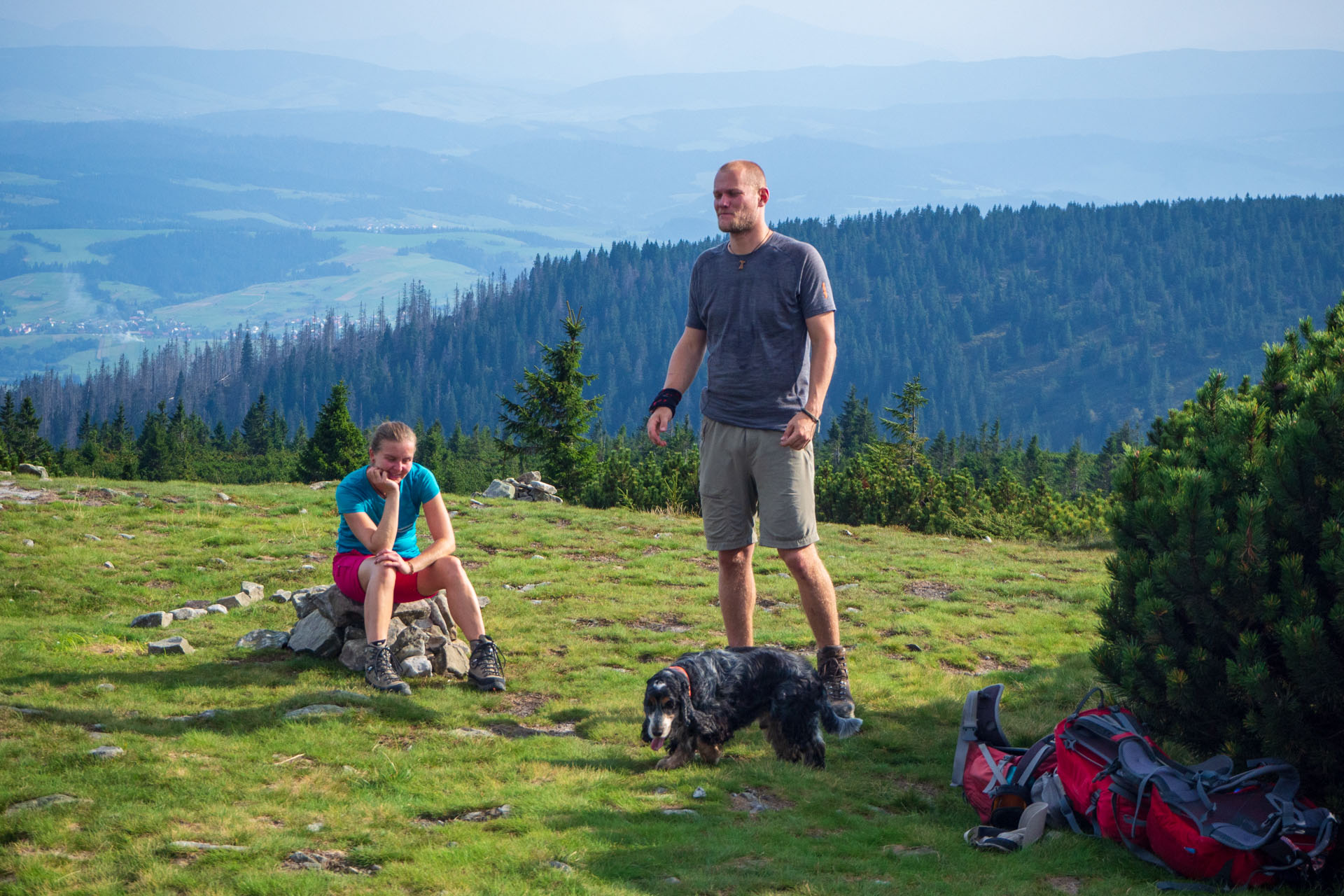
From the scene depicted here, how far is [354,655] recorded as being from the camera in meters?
8.11

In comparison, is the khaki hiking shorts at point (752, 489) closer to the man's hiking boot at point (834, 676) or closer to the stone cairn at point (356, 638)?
the man's hiking boot at point (834, 676)

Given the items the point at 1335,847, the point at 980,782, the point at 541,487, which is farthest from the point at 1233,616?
the point at 541,487

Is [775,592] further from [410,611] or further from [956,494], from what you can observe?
[956,494]

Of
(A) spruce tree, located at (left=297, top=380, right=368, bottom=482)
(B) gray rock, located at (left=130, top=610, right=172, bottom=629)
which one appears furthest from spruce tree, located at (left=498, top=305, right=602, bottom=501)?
(B) gray rock, located at (left=130, top=610, right=172, bottom=629)

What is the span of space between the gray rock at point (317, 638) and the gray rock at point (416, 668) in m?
0.67

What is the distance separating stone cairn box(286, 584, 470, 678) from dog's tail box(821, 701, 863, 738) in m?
3.07

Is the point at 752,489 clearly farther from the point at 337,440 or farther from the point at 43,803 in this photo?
the point at 337,440

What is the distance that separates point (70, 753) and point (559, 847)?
2968 mm

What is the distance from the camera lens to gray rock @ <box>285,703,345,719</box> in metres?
6.79

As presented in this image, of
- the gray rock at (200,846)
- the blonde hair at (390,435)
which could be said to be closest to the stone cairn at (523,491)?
the blonde hair at (390,435)

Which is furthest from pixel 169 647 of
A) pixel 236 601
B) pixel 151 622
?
pixel 236 601

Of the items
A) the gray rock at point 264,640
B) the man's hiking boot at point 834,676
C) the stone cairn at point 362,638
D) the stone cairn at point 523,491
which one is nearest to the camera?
the man's hiking boot at point 834,676

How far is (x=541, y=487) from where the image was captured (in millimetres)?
24391

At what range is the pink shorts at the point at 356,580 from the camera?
802cm
